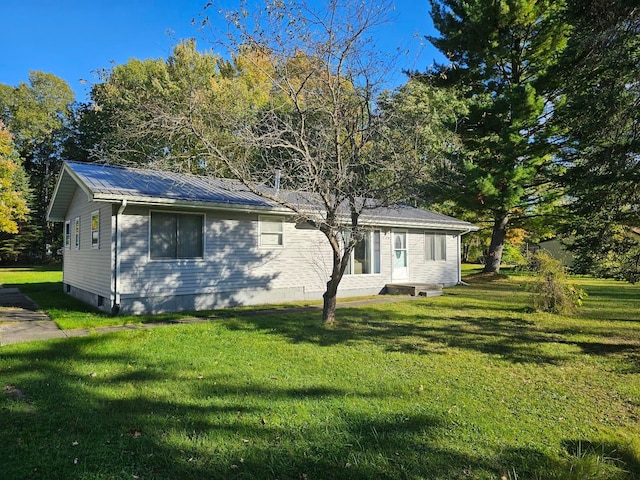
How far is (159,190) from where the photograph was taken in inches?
416

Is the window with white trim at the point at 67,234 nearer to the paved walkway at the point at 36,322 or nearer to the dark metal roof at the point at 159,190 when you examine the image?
the dark metal roof at the point at 159,190

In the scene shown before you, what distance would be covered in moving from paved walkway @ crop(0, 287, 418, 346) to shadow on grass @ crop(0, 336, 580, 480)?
98.7 inches

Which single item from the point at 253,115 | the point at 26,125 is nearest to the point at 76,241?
the point at 253,115

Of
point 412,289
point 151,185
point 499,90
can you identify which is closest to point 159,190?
point 151,185

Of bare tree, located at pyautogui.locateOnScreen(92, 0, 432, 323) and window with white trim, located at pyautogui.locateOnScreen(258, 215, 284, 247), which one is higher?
bare tree, located at pyautogui.locateOnScreen(92, 0, 432, 323)

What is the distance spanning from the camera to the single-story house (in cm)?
998

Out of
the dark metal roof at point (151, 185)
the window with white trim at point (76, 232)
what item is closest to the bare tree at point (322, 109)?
the dark metal roof at point (151, 185)

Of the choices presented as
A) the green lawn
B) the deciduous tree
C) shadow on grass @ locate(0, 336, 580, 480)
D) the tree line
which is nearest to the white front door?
the tree line

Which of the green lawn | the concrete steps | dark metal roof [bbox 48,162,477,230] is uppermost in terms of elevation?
dark metal roof [bbox 48,162,477,230]

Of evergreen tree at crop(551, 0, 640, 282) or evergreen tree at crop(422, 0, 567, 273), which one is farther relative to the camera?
evergreen tree at crop(422, 0, 567, 273)

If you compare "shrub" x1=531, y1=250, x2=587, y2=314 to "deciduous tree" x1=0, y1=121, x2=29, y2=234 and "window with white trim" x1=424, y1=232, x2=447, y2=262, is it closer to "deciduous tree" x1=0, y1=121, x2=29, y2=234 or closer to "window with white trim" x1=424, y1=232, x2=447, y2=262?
"window with white trim" x1=424, y1=232, x2=447, y2=262

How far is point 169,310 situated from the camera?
10.5m

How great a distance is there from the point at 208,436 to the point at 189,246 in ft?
25.8

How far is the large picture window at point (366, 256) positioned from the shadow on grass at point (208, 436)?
31.2 ft
